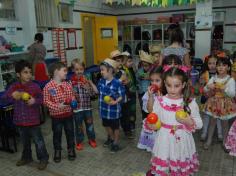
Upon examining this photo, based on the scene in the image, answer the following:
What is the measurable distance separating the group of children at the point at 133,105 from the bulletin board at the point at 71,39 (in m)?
4.47

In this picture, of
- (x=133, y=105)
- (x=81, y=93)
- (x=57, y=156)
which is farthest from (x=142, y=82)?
(x=57, y=156)

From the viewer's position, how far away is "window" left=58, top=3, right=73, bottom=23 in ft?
23.5

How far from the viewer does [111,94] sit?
2850 millimetres

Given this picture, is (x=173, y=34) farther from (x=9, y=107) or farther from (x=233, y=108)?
(x=9, y=107)

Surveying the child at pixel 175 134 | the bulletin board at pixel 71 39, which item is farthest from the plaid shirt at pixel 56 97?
the bulletin board at pixel 71 39

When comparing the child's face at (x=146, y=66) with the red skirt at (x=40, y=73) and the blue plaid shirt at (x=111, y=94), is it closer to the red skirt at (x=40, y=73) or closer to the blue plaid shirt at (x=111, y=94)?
the blue plaid shirt at (x=111, y=94)

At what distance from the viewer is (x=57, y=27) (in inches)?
274

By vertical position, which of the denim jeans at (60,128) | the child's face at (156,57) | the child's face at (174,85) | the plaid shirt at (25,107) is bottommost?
the denim jeans at (60,128)

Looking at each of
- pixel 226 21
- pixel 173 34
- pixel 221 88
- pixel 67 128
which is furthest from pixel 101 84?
pixel 226 21

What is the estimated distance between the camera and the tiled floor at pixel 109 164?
2.61 meters

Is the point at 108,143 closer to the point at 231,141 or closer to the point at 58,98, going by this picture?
the point at 58,98

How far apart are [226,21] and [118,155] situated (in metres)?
6.55

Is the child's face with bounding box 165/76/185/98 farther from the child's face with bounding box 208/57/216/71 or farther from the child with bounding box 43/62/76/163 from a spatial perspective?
the child's face with bounding box 208/57/216/71

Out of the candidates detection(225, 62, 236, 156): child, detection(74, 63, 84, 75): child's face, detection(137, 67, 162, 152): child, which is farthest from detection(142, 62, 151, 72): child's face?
detection(225, 62, 236, 156): child
